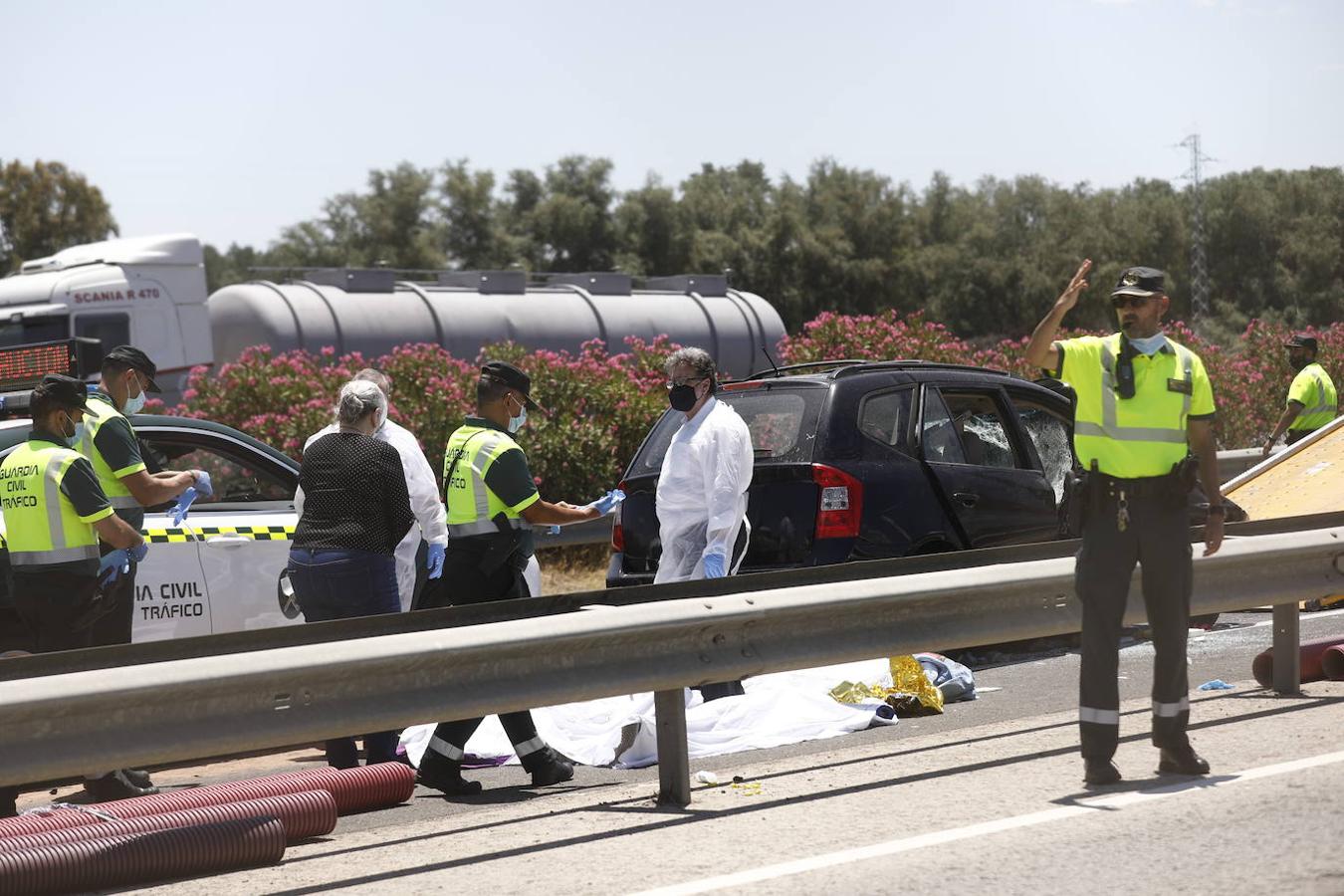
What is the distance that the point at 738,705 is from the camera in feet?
25.5

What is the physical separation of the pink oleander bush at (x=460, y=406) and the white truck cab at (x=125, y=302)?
19.1ft

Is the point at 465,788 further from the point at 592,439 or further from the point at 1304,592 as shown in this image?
the point at 592,439

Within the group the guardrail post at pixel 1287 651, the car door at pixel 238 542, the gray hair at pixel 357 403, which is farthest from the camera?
the car door at pixel 238 542

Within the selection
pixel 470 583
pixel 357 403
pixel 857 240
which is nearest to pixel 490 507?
pixel 470 583

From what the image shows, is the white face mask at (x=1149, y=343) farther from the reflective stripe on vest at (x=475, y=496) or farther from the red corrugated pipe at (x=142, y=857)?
the red corrugated pipe at (x=142, y=857)

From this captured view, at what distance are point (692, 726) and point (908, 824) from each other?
6.54ft

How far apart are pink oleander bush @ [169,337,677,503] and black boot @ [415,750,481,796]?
9.10m

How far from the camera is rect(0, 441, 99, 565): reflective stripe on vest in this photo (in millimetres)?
7180

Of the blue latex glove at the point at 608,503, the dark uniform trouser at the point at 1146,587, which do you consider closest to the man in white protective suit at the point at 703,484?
the blue latex glove at the point at 608,503

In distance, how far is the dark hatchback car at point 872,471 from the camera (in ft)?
28.8

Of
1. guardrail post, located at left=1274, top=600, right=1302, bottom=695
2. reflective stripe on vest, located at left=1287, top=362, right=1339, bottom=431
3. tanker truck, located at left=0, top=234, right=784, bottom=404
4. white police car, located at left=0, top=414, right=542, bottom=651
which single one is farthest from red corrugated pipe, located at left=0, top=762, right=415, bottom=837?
tanker truck, located at left=0, top=234, right=784, bottom=404

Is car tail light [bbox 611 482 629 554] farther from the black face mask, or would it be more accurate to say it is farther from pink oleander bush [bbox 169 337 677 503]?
pink oleander bush [bbox 169 337 677 503]

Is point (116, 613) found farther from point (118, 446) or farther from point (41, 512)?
point (118, 446)

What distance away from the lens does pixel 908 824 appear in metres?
5.66
